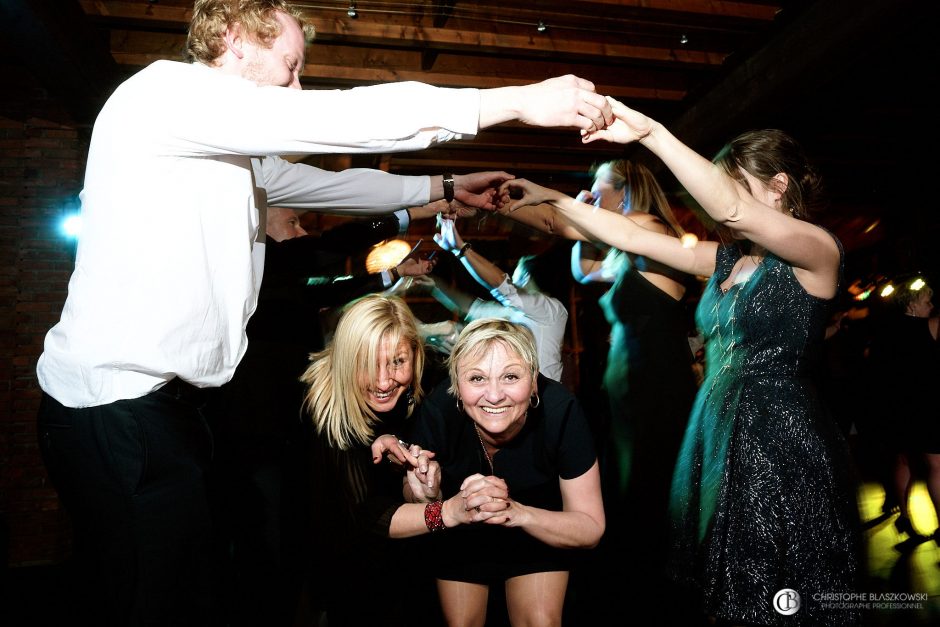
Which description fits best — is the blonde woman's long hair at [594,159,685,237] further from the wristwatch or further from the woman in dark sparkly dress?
the wristwatch

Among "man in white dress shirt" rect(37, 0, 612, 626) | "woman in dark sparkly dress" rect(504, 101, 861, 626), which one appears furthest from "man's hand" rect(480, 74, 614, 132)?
"woman in dark sparkly dress" rect(504, 101, 861, 626)

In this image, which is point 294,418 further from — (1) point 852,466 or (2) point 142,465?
(1) point 852,466

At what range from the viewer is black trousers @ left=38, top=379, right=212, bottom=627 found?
0.99 metres

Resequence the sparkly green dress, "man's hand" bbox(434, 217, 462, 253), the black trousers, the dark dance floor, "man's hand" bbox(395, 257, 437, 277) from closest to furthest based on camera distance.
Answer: the black trousers < the sparkly green dress < the dark dance floor < "man's hand" bbox(434, 217, 462, 253) < "man's hand" bbox(395, 257, 437, 277)

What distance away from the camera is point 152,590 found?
99 centimetres

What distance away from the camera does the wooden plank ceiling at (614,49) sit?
11.1 ft

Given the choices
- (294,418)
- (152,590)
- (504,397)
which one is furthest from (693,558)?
(294,418)

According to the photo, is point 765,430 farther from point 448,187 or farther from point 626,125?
point 448,187

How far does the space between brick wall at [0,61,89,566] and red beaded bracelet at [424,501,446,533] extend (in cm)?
436

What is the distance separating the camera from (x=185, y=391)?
43.7 inches

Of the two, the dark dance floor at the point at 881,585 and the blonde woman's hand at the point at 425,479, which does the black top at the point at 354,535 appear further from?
the dark dance floor at the point at 881,585

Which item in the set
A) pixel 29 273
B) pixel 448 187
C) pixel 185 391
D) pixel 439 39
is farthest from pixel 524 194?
pixel 29 273

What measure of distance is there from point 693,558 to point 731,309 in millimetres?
755

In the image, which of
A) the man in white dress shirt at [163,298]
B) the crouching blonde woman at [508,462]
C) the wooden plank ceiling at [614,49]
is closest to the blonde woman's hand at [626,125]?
the man in white dress shirt at [163,298]
